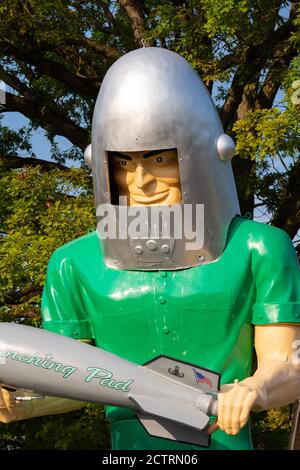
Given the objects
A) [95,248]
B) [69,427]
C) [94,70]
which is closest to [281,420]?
[69,427]

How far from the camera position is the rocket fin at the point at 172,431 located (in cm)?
401

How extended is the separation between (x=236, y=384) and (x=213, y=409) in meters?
0.14

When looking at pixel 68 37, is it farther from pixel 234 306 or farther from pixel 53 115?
pixel 234 306

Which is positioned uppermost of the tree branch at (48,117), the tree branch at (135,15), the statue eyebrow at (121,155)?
the tree branch at (135,15)

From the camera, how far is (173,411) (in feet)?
13.0

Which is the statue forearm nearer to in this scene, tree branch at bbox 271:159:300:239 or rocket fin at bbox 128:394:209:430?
rocket fin at bbox 128:394:209:430

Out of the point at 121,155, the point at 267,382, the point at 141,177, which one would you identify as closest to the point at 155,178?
the point at 141,177

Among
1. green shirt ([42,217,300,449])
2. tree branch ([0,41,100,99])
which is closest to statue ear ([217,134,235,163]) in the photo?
green shirt ([42,217,300,449])

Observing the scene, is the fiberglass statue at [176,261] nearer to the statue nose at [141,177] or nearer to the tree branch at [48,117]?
the statue nose at [141,177]

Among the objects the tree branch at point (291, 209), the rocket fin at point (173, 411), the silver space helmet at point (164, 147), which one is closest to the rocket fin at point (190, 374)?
the rocket fin at point (173, 411)

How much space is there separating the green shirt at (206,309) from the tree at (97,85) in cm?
458

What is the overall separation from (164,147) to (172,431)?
1.25 meters

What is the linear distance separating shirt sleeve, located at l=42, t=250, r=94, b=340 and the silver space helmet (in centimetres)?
22

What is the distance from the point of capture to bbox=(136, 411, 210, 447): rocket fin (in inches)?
158
